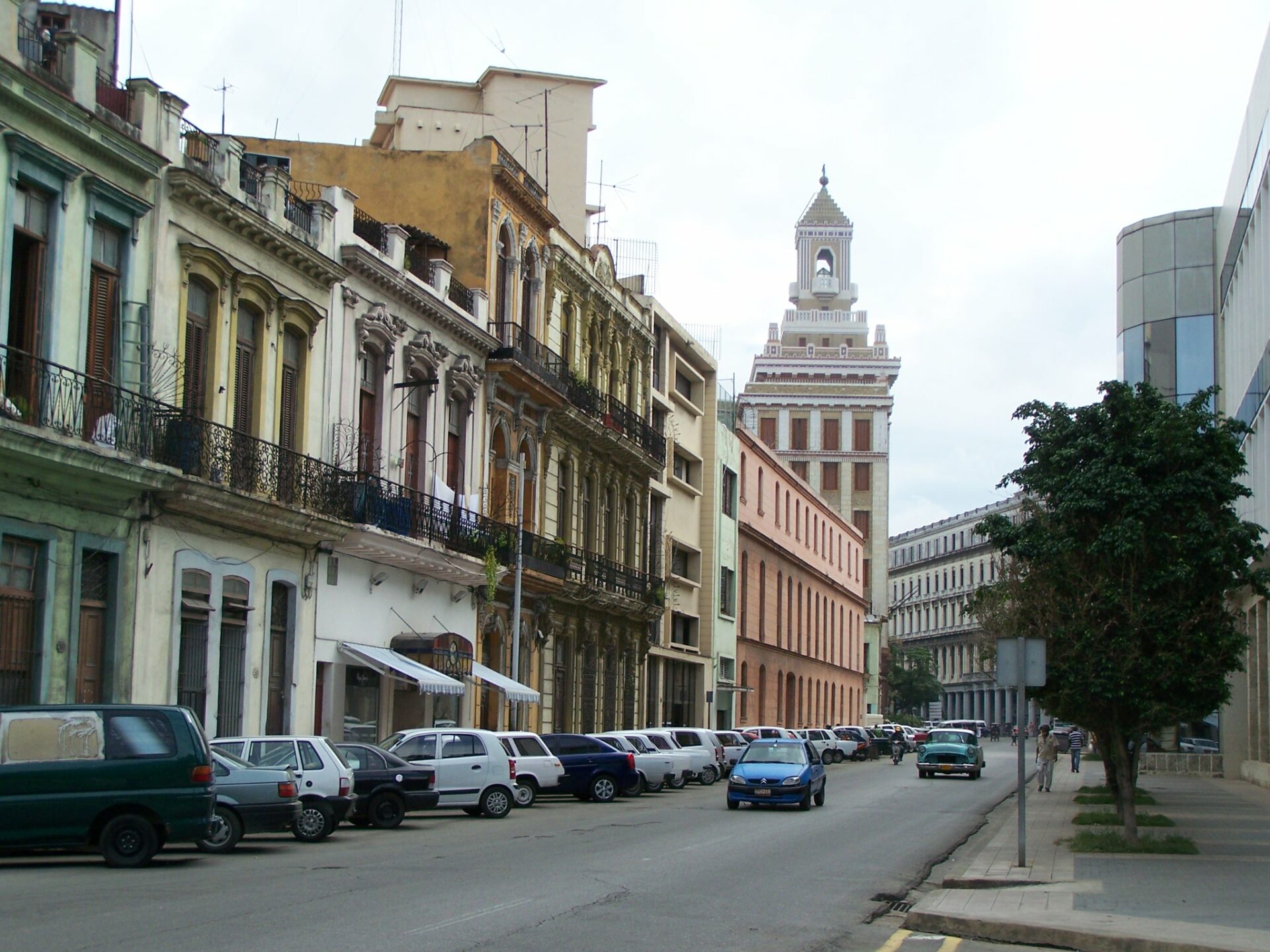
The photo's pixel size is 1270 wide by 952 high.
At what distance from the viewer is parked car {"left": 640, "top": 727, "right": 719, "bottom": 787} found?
4038cm

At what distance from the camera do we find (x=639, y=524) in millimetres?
52812

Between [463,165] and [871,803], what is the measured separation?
17.7 metres

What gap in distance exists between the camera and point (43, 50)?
2309 cm

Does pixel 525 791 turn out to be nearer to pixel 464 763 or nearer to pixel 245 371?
pixel 464 763

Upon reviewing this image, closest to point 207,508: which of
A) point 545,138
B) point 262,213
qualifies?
point 262,213

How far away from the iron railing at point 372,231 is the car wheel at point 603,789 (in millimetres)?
11839

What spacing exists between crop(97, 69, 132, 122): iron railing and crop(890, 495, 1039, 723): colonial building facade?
122m

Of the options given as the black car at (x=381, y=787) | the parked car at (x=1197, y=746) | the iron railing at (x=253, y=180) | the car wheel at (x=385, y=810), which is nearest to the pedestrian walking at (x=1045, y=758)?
the parked car at (x=1197, y=746)

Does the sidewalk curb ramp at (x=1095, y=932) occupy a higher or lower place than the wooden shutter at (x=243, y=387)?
lower

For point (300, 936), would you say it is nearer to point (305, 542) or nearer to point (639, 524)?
point (305, 542)

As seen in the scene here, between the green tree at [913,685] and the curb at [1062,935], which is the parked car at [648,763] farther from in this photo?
the green tree at [913,685]

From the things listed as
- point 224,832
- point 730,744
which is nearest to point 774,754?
point 224,832

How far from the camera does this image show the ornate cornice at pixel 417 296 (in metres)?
31.6

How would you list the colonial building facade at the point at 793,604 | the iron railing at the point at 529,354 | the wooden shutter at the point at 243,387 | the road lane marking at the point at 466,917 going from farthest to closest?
the colonial building facade at the point at 793,604
the iron railing at the point at 529,354
the wooden shutter at the point at 243,387
the road lane marking at the point at 466,917
